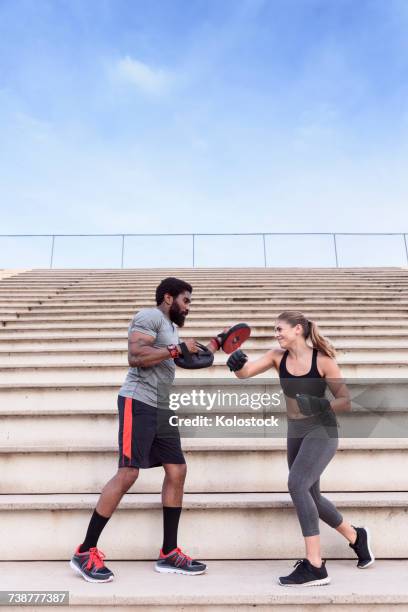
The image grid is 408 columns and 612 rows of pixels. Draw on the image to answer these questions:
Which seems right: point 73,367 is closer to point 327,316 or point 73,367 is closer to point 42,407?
point 42,407

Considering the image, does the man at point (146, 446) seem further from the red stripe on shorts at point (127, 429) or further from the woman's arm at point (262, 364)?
the woman's arm at point (262, 364)

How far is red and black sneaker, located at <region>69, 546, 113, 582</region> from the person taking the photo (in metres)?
2.40

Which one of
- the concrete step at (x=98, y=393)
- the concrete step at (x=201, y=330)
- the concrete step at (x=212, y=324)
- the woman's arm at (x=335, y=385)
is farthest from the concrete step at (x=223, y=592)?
the concrete step at (x=212, y=324)

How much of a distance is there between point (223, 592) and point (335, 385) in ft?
3.87

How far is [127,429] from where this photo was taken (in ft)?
8.42

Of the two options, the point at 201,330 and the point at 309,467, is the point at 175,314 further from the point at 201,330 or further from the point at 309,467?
the point at 201,330

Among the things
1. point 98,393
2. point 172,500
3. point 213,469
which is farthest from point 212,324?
point 172,500

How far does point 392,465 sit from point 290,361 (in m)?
1.23

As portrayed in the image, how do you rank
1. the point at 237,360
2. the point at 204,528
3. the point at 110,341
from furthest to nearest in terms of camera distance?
1. the point at 110,341
2. the point at 204,528
3. the point at 237,360

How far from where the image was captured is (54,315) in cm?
646

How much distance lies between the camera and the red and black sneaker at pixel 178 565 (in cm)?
252

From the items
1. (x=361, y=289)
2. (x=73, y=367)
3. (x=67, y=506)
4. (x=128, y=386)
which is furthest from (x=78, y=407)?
(x=361, y=289)

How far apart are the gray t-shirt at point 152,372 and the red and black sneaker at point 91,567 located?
2.72 ft

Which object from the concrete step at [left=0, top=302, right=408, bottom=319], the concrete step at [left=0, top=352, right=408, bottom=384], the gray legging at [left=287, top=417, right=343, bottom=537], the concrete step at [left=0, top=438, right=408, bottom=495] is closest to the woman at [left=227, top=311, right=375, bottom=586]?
the gray legging at [left=287, top=417, right=343, bottom=537]
